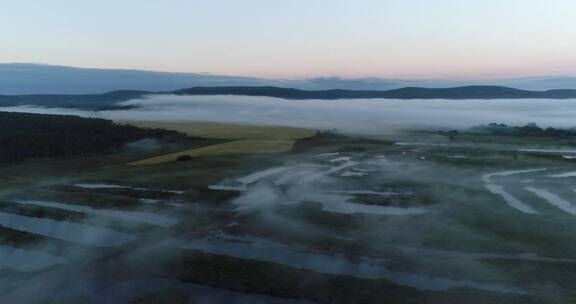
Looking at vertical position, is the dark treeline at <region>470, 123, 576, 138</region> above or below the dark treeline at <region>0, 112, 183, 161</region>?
above

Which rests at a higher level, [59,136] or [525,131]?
[525,131]

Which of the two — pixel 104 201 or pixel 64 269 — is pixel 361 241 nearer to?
pixel 64 269

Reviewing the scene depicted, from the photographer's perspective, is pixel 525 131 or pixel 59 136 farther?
pixel 525 131

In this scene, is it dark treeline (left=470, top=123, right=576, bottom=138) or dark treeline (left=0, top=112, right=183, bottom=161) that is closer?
dark treeline (left=0, top=112, right=183, bottom=161)

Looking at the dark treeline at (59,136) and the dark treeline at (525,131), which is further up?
the dark treeline at (525,131)

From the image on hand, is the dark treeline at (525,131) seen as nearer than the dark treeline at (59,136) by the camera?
No

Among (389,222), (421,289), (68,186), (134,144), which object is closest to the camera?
(421,289)

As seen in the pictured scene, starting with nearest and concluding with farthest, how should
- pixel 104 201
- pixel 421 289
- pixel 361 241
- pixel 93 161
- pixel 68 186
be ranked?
pixel 421 289 → pixel 361 241 → pixel 104 201 → pixel 68 186 → pixel 93 161

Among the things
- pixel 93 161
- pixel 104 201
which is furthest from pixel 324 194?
pixel 93 161
